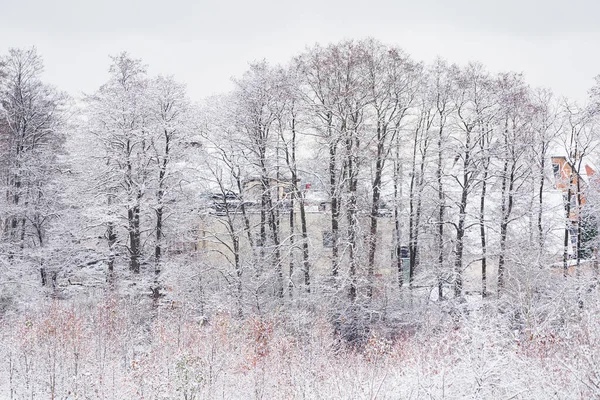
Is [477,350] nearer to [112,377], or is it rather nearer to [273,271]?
[112,377]

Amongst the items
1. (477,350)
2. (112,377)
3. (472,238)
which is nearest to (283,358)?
(112,377)

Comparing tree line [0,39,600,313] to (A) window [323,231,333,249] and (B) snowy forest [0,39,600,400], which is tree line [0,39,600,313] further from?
(A) window [323,231,333,249]

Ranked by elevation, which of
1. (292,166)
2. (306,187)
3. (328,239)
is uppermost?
(292,166)

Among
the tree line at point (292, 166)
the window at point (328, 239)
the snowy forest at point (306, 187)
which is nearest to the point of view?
the snowy forest at point (306, 187)

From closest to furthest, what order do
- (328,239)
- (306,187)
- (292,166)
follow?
(292,166), (328,239), (306,187)

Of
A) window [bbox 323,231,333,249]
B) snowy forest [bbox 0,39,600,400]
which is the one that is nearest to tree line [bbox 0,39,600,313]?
snowy forest [bbox 0,39,600,400]

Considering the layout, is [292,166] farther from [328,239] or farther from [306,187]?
[328,239]

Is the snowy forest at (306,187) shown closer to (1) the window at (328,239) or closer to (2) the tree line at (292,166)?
(2) the tree line at (292,166)

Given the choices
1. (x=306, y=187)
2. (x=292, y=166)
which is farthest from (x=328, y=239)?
(x=292, y=166)

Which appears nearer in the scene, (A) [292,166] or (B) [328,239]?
(A) [292,166]

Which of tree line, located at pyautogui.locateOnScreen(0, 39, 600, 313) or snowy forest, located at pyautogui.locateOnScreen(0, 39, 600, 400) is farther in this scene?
tree line, located at pyautogui.locateOnScreen(0, 39, 600, 313)

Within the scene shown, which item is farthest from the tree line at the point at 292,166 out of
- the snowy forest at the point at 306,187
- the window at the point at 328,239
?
the window at the point at 328,239

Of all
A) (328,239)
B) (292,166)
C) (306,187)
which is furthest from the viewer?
(306,187)

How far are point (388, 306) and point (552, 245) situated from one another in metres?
8.16
